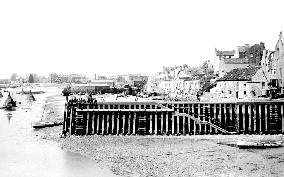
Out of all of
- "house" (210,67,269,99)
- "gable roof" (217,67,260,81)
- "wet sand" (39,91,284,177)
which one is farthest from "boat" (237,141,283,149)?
"gable roof" (217,67,260,81)

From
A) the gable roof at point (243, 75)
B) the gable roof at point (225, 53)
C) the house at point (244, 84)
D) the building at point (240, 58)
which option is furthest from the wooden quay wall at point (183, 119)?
the gable roof at point (225, 53)

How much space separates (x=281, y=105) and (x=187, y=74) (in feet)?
263

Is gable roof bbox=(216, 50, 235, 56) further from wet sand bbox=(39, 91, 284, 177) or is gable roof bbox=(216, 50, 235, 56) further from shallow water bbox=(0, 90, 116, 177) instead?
shallow water bbox=(0, 90, 116, 177)

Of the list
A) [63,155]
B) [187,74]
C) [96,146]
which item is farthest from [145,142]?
[187,74]

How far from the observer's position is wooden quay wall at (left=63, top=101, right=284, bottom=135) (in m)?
44.2

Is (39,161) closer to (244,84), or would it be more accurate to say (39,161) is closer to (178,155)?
(178,155)

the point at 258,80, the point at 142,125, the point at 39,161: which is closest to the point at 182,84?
the point at 258,80

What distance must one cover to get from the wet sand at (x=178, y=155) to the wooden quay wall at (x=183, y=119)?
4.27ft

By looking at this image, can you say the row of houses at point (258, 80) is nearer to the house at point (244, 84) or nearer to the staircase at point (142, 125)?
the house at point (244, 84)

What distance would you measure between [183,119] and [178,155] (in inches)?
381

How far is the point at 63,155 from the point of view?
36.4m

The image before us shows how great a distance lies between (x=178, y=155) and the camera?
35.4 m

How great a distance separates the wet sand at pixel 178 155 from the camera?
3040 centimetres

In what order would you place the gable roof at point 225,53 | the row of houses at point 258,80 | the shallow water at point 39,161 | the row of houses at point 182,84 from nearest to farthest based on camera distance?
the shallow water at point 39,161
the row of houses at point 258,80
the row of houses at point 182,84
the gable roof at point 225,53
